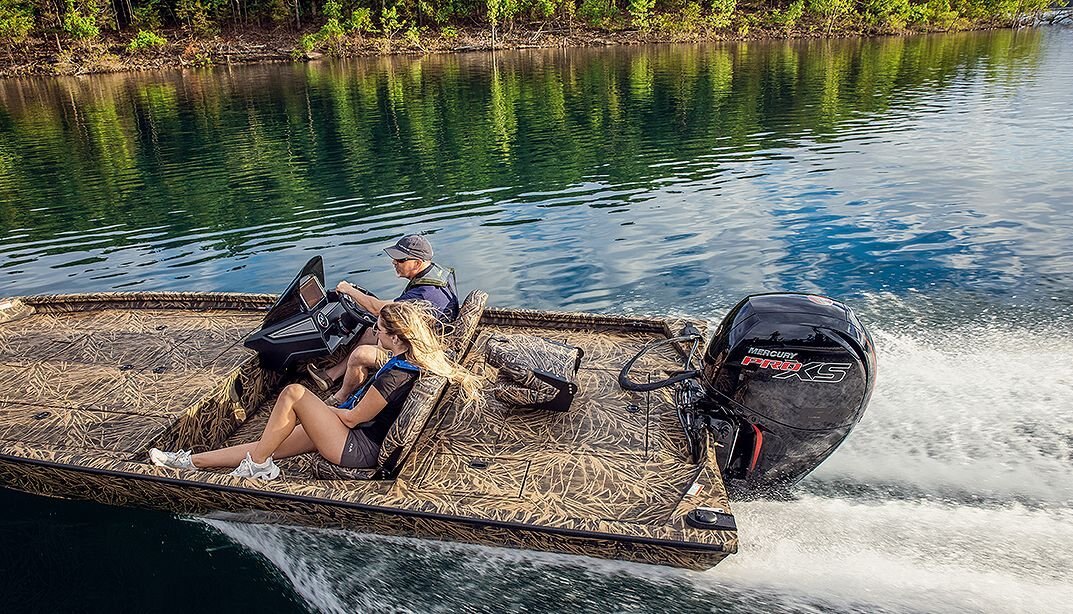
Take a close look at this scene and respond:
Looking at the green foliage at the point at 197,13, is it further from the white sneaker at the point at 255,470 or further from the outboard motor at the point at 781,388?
the outboard motor at the point at 781,388

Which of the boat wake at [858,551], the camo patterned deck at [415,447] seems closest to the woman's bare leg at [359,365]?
the camo patterned deck at [415,447]

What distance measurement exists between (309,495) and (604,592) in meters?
2.19

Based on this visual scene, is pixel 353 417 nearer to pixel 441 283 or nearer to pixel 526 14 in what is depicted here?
pixel 441 283

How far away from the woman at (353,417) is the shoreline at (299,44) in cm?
5745

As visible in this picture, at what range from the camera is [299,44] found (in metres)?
59.2

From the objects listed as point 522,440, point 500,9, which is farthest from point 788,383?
point 500,9

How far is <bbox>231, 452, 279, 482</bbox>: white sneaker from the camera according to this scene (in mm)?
4824

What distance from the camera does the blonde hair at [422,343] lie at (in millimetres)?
4789

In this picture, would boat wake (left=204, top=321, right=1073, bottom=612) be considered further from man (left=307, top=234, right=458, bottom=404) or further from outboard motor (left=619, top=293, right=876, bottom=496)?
man (left=307, top=234, right=458, bottom=404)

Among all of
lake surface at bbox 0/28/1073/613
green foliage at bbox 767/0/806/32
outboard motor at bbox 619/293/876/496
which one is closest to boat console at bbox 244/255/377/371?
lake surface at bbox 0/28/1073/613

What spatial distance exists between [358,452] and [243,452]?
0.92 meters

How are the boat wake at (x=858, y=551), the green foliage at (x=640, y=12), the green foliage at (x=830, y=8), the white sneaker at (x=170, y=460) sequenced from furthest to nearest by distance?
the green foliage at (x=830, y=8) < the green foliage at (x=640, y=12) < the white sneaker at (x=170, y=460) < the boat wake at (x=858, y=551)

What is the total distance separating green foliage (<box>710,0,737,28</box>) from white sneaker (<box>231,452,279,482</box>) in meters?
70.6

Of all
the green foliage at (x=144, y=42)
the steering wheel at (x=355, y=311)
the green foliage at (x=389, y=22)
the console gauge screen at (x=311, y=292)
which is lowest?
the steering wheel at (x=355, y=311)
